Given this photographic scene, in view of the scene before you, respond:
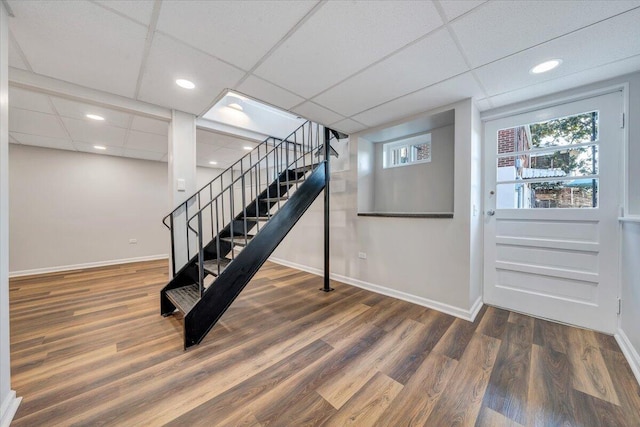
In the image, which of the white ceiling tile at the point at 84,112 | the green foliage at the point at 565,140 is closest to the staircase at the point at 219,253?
the white ceiling tile at the point at 84,112

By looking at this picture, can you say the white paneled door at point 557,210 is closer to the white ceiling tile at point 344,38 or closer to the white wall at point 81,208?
the white ceiling tile at point 344,38

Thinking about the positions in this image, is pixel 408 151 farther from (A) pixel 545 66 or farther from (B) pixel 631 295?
(B) pixel 631 295

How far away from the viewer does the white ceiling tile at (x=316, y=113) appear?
2652mm

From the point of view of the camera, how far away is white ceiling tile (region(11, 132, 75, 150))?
3.71 m

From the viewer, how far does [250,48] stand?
1.71 metres

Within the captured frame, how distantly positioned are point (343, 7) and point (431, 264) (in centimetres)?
260

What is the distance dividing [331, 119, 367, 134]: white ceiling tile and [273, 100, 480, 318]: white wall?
130mm

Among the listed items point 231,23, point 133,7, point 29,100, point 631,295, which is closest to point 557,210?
point 631,295

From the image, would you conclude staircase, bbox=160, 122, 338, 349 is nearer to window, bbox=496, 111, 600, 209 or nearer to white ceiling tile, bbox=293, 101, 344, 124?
white ceiling tile, bbox=293, 101, 344, 124

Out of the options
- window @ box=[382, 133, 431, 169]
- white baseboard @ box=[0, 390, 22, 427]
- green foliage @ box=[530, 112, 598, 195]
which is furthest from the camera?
window @ box=[382, 133, 431, 169]

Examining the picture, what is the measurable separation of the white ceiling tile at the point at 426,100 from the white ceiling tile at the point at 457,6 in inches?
30.2

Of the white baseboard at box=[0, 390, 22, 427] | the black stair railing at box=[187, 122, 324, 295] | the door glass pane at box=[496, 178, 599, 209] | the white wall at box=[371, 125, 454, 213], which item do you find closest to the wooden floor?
the white baseboard at box=[0, 390, 22, 427]

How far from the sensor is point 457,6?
4.36ft

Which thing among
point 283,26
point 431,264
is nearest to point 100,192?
point 283,26
